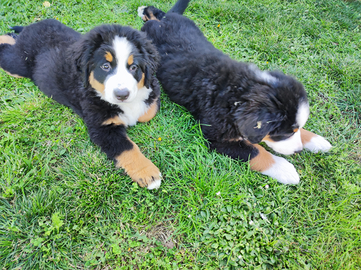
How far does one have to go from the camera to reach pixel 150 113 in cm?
262

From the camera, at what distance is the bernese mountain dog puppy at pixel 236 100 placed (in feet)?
6.38

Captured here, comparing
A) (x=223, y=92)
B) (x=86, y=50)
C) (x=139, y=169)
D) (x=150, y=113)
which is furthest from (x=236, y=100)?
(x=86, y=50)

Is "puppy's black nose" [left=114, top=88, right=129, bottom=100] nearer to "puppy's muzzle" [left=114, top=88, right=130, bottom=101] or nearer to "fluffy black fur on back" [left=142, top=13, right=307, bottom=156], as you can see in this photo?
"puppy's muzzle" [left=114, top=88, right=130, bottom=101]

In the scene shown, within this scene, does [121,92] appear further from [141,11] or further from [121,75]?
[141,11]

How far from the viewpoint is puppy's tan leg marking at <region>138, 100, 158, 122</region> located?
2.58m

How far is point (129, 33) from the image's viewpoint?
6.98 feet

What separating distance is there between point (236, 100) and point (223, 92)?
172 millimetres

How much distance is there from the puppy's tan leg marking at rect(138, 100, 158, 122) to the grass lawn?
0.09 meters

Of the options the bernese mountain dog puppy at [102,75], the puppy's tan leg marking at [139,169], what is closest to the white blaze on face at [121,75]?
the bernese mountain dog puppy at [102,75]

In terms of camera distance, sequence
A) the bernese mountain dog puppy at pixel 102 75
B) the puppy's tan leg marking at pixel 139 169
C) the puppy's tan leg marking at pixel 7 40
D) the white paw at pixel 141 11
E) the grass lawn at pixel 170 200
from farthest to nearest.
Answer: the white paw at pixel 141 11, the puppy's tan leg marking at pixel 7 40, the puppy's tan leg marking at pixel 139 169, the bernese mountain dog puppy at pixel 102 75, the grass lawn at pixel 170 200

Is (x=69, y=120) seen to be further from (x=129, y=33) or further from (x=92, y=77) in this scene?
(x=129, y=33)

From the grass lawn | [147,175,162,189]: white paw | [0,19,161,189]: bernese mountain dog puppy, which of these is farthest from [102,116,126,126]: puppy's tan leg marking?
[147,175,162,189]: white paw

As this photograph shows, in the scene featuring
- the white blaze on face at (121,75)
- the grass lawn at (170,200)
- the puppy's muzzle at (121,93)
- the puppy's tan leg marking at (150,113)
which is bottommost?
the grass lawn at (170,200)

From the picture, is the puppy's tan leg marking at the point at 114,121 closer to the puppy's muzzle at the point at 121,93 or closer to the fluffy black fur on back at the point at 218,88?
the puppy's muzzle at the point at 121,93
